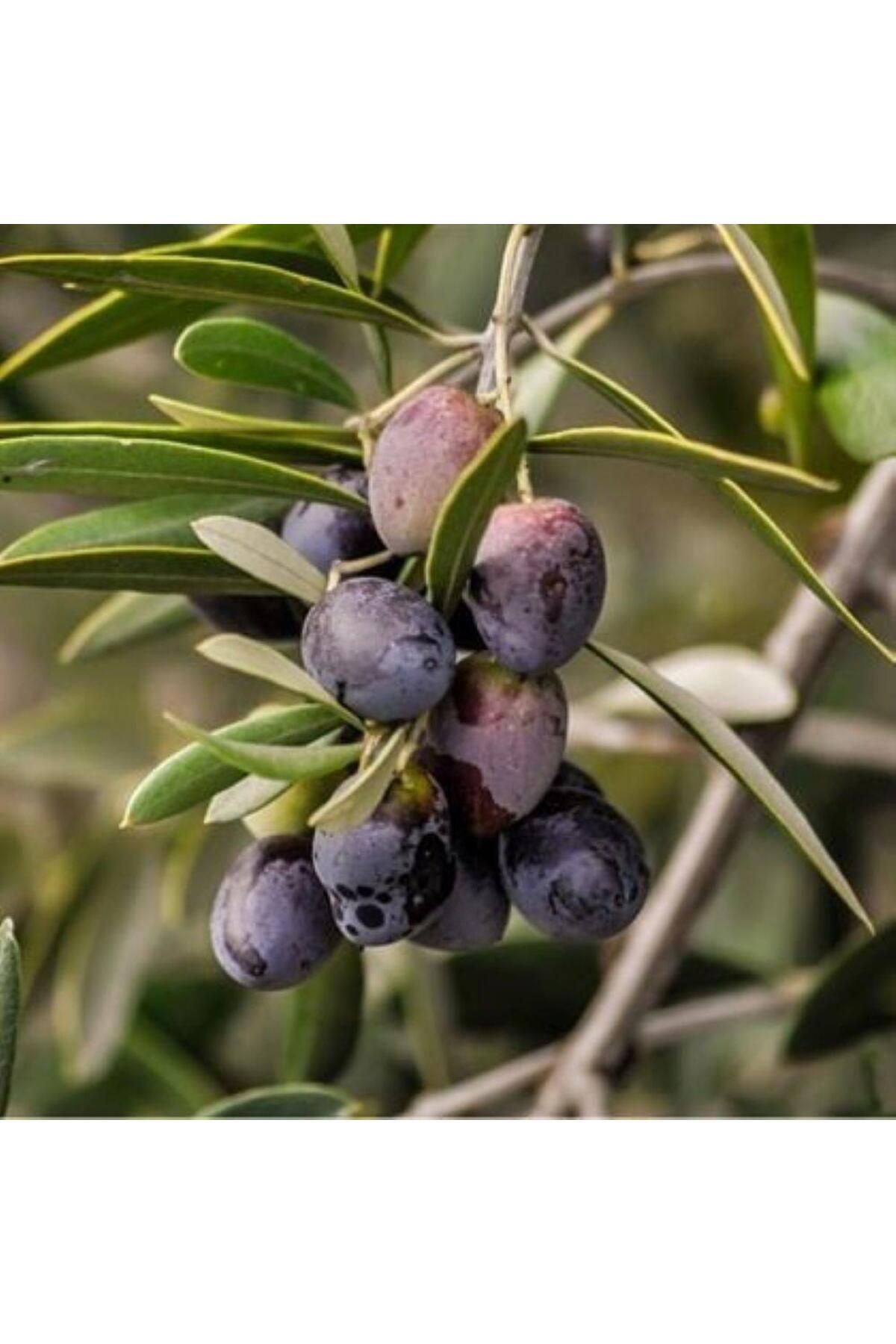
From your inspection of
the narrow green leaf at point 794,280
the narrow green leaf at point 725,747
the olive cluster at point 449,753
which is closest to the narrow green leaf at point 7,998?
the olive cluster at point 449,753

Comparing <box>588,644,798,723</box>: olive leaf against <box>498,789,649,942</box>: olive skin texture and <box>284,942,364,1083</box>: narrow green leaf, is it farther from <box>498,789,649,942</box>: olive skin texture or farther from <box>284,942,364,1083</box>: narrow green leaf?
<box>498,789,649,942</box>: olive skin texture

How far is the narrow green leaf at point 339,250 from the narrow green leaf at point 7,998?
178mm

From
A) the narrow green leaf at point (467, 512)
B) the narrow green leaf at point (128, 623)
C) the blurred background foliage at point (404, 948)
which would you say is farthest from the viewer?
the blurred background foliage at point (404, 948)

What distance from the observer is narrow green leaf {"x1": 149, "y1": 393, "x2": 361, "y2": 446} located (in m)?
0.52

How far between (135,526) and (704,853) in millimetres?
336

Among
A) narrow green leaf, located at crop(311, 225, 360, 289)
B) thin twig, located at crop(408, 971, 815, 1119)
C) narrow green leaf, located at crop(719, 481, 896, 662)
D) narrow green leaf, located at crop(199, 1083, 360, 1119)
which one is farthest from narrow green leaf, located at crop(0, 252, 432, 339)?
thin twig, located at crop(408, 971, 815, 1119)

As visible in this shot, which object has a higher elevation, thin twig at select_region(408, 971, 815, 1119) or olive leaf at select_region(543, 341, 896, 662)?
olive leaf at select_region(543, 341, 896, 662)

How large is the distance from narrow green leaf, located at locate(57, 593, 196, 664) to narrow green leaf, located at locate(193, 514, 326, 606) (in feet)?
0.59

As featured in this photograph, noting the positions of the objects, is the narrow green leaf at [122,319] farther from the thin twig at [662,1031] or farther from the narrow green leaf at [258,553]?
the thin twig at [662,1031]

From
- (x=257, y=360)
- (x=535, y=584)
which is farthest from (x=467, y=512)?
(x=257, y=360)

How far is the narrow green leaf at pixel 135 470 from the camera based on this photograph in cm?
48
